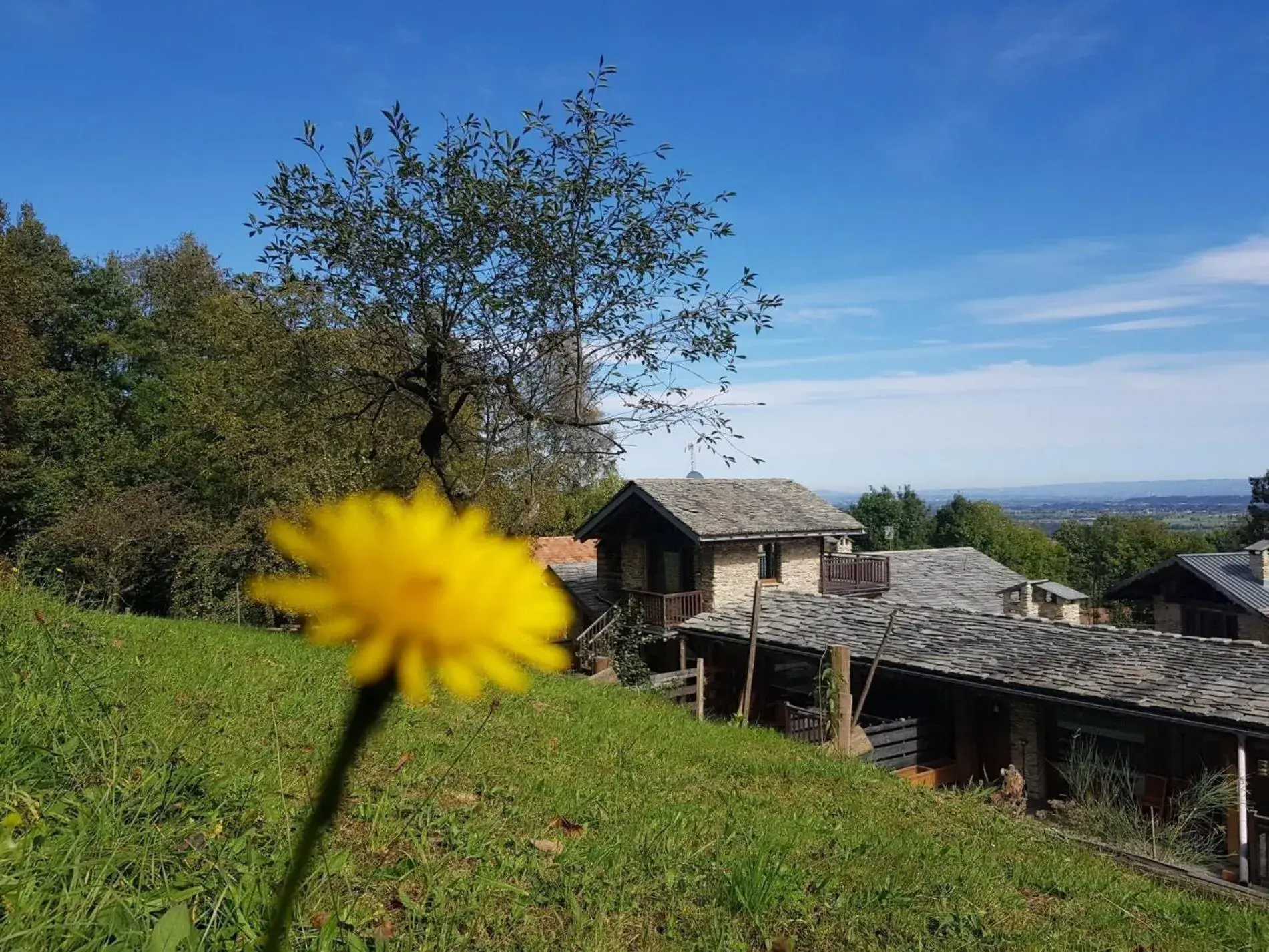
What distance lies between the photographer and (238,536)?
18.3m

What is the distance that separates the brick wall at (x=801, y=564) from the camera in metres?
23.6

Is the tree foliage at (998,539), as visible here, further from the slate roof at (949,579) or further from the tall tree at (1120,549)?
the slate roof at (949,579)

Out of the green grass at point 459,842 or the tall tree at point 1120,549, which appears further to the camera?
the tall tree at point 1120,549

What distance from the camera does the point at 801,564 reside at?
78.5 ft

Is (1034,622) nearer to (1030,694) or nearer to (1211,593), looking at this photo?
(1030,694)

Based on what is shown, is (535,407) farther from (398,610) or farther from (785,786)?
(398,610)

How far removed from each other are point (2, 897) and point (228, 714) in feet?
8.87

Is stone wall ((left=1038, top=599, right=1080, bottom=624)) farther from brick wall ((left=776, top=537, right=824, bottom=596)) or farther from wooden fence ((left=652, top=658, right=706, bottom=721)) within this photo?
wooden fence ((left=652, top=658, right=706, bottom=721))

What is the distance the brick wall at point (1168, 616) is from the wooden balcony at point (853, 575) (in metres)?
8.50

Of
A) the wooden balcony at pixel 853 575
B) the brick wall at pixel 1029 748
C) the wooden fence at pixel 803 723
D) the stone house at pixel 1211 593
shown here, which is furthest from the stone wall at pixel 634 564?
the stone house at pixel 1211 593

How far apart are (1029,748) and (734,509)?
425 inches

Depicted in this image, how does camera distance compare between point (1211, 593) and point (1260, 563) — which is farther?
point (1211, 593)

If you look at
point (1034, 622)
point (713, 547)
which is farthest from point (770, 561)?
point (1034, 622)

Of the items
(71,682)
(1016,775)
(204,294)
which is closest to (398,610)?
(71,682)
